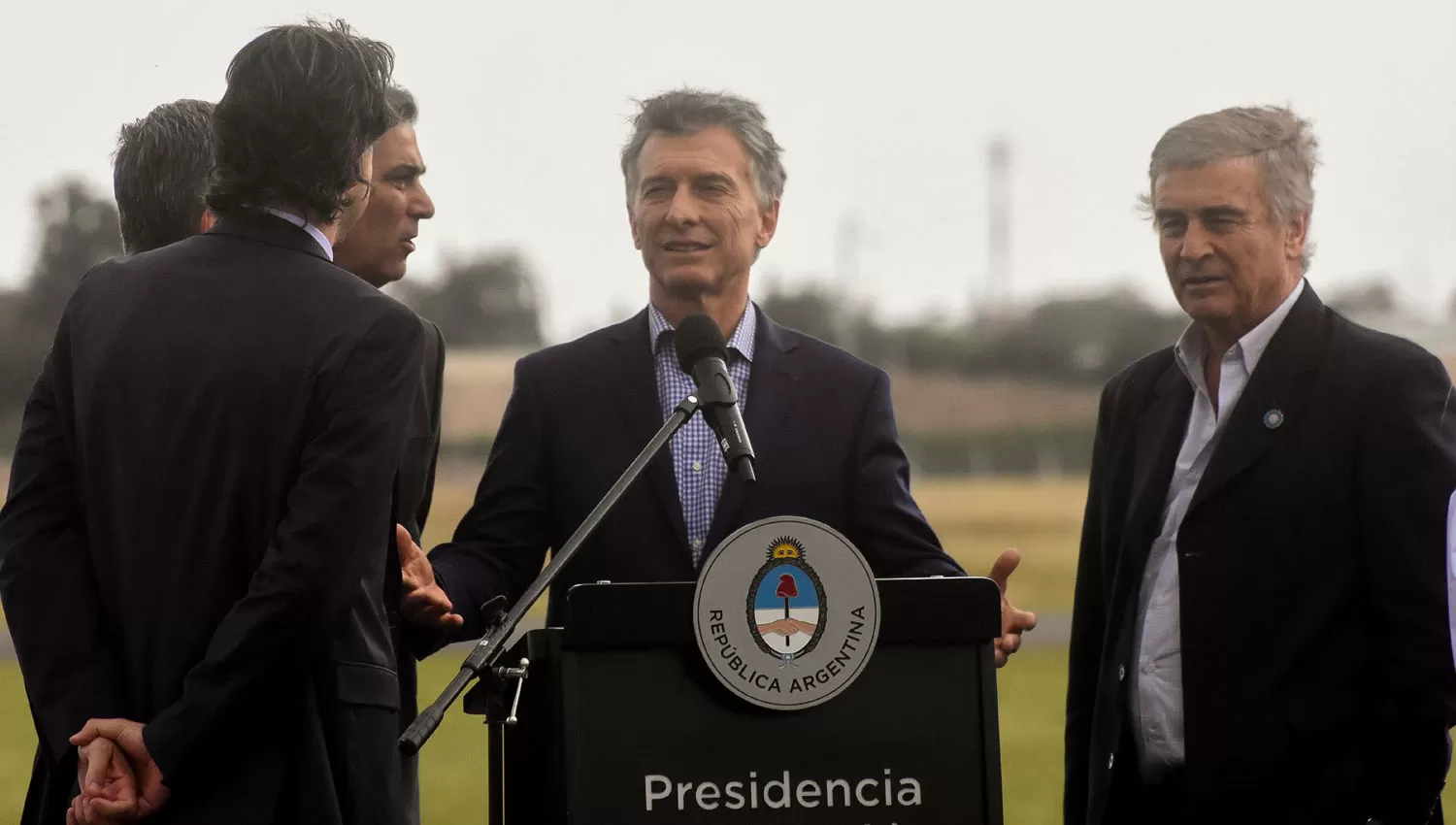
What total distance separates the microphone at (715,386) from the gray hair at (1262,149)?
51.3 inches

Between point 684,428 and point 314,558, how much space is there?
1033mm

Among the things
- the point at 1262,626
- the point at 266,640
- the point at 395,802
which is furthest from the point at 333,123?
the point at 1262,626

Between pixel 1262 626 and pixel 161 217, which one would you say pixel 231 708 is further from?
pixel 1262 626

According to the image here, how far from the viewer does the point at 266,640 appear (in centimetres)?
230

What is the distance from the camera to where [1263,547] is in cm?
304

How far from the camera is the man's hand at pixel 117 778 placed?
7.50 ft

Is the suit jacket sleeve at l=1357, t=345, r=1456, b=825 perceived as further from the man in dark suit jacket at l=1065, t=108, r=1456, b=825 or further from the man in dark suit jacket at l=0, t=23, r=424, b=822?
the man in dark suit jacket at l=0, t=23, r=424, b=822

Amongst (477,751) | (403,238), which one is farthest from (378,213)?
(477,751)

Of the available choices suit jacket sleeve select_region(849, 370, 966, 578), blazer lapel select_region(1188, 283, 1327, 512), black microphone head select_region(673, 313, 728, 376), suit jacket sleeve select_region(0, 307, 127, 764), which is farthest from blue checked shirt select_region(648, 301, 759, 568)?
suit jacket sleeve select_region(0, 307, 127, 764)

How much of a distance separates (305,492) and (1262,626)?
65.5 inches

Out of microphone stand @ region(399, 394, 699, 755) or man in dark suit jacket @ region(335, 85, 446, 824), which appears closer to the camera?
microphone stand @ region(399, 394, 699, 755)

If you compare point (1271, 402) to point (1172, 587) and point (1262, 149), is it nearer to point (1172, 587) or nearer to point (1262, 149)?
point (1172, 587)

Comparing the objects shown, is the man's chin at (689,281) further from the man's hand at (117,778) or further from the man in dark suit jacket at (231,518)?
the man's hand at (117,778)

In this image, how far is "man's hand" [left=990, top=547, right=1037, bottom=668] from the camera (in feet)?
8.48
